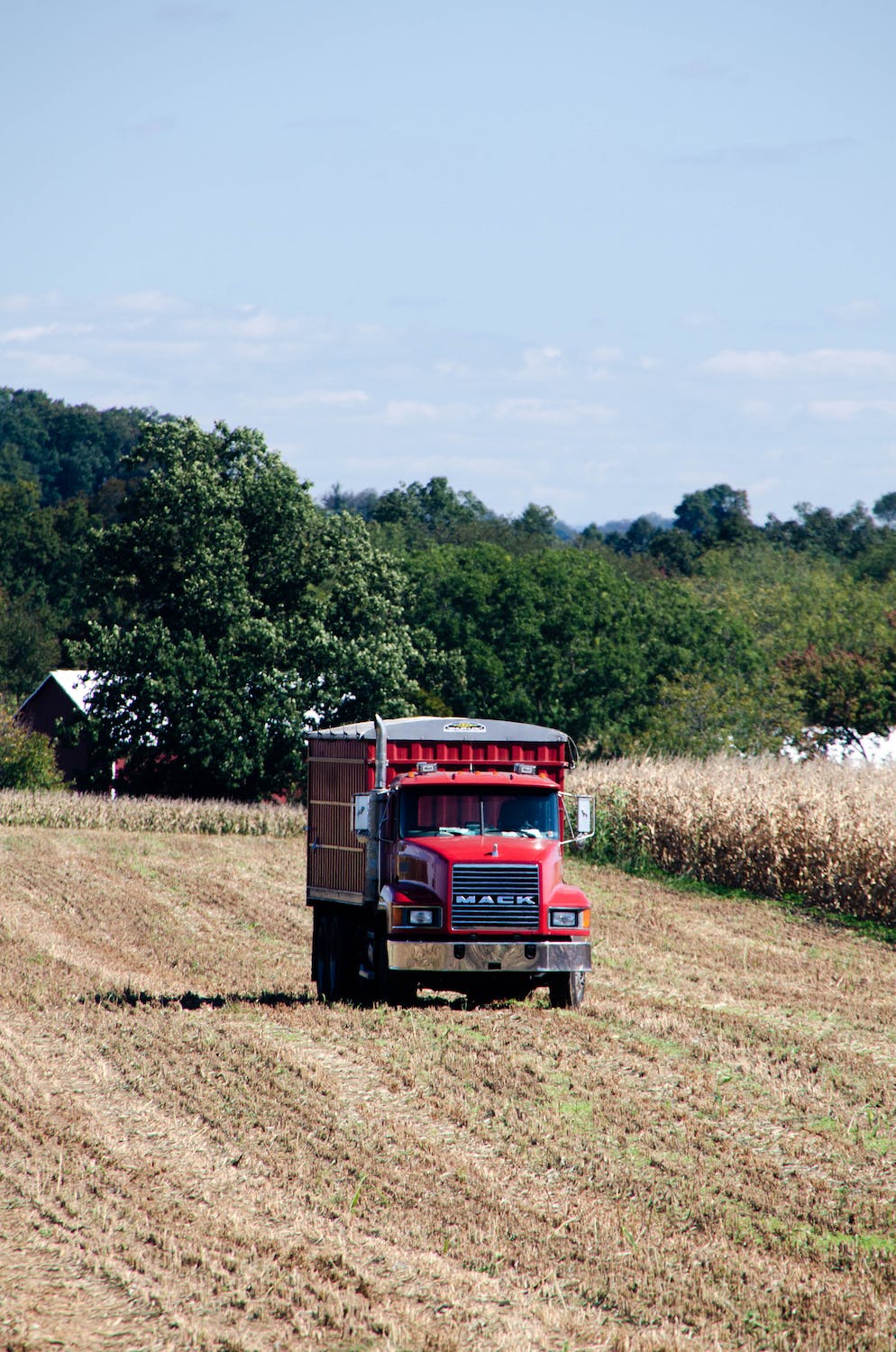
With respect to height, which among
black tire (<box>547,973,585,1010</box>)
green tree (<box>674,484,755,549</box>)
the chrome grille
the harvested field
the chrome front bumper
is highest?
green tree (<box>674,484,755,549</box>)

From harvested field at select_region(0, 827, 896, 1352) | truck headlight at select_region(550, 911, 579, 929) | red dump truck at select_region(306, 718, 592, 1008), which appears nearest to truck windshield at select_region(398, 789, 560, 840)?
red dump truck at select_region(306, 718, 592, 1008)

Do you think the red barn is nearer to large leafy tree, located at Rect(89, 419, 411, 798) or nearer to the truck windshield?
large leafy tree, located at Rect(89, 419, 411, 798)

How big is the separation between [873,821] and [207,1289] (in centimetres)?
2229

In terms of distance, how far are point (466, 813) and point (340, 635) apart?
38268mm

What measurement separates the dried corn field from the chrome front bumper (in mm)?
12980

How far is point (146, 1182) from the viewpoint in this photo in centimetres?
1157

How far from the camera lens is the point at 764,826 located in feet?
110

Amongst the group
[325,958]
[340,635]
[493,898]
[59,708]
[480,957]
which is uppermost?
[340,635]

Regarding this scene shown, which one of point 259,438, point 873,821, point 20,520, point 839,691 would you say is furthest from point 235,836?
point 20,520

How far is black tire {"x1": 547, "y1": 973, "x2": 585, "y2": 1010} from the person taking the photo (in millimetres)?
18859

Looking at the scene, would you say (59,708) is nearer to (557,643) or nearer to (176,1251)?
(557,643)

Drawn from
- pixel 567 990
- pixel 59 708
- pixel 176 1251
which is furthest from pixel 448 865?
pixel 59 708

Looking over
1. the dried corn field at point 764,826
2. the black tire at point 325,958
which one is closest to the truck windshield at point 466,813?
the black tire at point 325,958

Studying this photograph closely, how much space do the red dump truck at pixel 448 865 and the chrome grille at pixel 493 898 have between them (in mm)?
14
